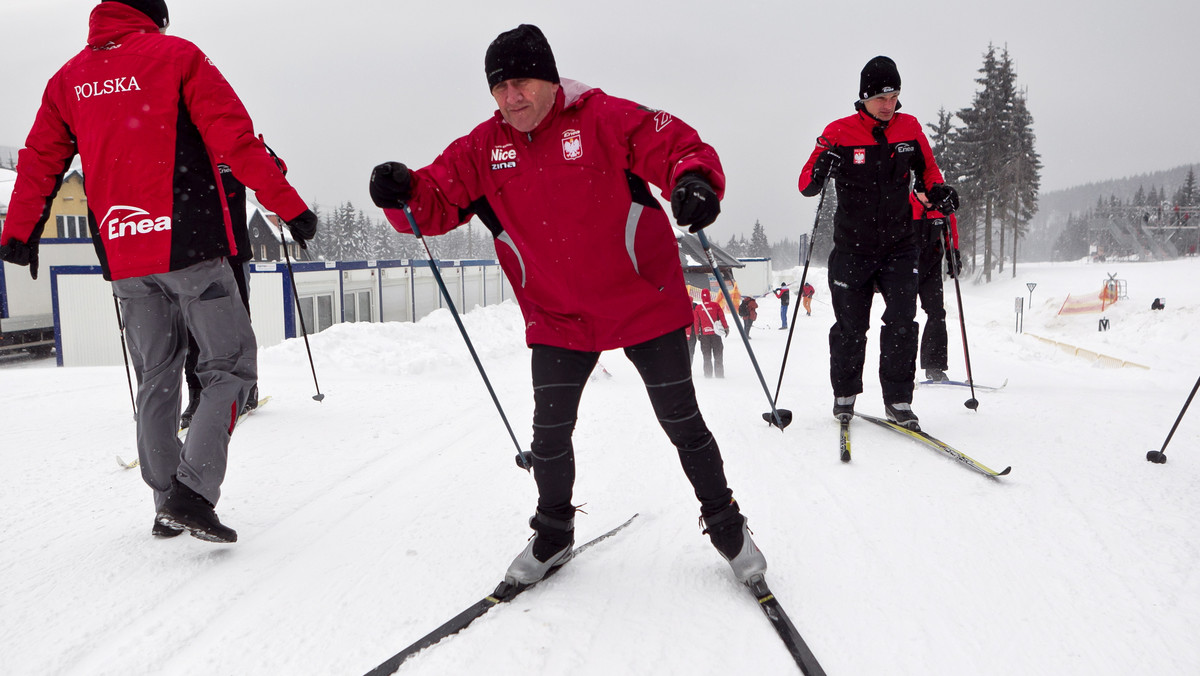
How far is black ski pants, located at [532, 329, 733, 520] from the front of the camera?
2.15m

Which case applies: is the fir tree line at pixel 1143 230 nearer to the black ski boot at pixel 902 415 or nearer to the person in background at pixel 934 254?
the person in background at pixel 934 254

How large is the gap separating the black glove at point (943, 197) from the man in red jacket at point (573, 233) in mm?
2377

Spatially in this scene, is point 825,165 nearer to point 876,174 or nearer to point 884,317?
point 876,174

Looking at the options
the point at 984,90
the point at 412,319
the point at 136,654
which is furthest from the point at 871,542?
the point at 984,90

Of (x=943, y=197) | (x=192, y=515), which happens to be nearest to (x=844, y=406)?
(x=943, y=197)

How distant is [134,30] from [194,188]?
600 millimetres

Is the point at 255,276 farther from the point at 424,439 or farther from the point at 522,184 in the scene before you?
the point at 522,184

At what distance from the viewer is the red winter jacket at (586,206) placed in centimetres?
209

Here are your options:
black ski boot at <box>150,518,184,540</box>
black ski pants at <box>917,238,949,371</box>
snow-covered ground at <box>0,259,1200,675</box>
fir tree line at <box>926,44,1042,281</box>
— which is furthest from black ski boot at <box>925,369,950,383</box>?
fir tree line at <box>926,44,1042,281</box>

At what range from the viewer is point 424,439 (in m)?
4.18

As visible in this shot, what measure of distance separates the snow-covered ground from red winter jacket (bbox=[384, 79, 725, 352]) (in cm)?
89

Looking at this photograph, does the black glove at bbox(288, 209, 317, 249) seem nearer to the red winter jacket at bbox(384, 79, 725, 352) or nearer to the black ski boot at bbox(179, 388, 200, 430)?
the red winter jacket at bbox(384, 79, 725, 352)

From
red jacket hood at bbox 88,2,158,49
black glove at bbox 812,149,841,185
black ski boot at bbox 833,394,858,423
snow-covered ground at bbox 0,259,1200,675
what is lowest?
snow-covered ground at bbox 0,259,1200,675

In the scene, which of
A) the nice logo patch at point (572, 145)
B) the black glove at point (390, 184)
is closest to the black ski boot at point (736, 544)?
the nice logo patch at point (572, 145)
